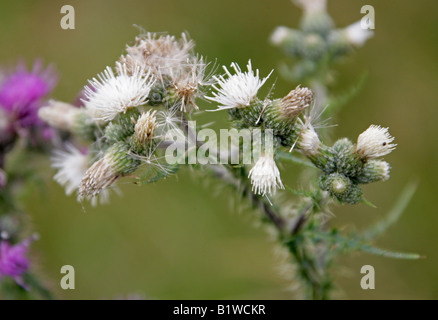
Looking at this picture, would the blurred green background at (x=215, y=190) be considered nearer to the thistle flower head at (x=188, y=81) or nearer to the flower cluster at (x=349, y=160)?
the thistle flower head at (x=188, y=81)

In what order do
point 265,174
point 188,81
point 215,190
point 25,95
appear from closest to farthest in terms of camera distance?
point 265,174
point 188,81
point 25,95
point 215,190

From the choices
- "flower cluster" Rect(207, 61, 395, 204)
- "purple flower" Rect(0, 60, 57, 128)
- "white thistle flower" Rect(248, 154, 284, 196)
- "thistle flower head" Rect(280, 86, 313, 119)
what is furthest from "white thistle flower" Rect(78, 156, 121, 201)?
"purple flower" Rect(0, 60, 57, 128)

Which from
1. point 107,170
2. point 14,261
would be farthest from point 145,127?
point 14,261

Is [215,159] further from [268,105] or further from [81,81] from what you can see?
[81,81]

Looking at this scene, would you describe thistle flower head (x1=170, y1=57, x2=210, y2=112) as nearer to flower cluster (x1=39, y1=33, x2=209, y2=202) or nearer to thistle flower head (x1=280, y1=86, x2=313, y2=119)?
flower cluster (x1=39, y1=33, x2=209, y2=202)

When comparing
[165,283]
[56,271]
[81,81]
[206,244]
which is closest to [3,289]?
[56,271]

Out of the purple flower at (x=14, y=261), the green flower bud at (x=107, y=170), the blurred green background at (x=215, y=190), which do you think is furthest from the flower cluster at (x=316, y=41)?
the purple flower at (x=14, y=261)

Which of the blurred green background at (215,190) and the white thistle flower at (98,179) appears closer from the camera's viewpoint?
the white thistle flower at (98,179)

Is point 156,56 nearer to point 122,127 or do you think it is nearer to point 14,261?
Result: point 122,127
